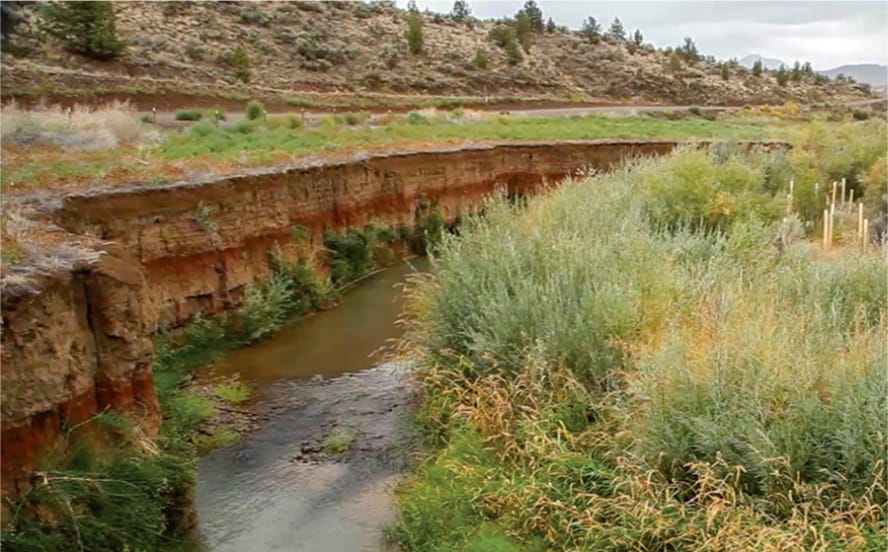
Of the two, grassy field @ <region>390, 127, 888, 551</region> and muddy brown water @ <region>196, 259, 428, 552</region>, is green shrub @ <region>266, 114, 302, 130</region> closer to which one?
muddy brown water @ <region>196, 259, 428, 552</region>

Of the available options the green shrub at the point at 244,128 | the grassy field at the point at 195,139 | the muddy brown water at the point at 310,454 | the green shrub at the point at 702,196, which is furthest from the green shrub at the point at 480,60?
the muddy brown water at the point at 310,454

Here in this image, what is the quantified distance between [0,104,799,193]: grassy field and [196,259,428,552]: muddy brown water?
3.40m

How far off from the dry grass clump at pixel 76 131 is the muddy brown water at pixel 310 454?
593 centimetres

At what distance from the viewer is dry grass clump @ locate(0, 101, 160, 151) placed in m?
14.9

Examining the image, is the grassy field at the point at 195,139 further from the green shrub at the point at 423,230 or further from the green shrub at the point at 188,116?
the green shrub at the point at 188,116

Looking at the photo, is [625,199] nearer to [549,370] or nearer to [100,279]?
[549,370]

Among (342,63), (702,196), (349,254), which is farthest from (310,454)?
(342,63)

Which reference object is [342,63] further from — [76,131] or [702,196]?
[702,196]

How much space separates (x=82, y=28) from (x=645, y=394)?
32823mm

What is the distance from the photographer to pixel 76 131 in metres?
15.7

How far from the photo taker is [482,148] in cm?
2098

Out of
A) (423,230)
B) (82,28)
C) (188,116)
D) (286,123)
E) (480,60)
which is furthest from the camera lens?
(480,60)

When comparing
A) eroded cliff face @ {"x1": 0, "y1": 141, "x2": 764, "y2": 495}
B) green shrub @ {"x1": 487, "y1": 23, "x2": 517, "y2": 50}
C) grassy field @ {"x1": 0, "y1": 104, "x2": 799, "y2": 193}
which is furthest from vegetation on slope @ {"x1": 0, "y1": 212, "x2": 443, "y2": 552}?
green shrub @ {"x1": 487, "y1": 23, "x2": 517, "y2": 50}

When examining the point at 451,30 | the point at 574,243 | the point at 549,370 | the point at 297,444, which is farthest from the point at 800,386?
the point at 451,30
